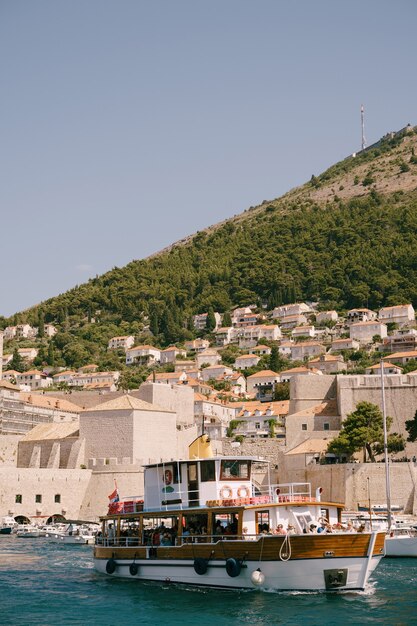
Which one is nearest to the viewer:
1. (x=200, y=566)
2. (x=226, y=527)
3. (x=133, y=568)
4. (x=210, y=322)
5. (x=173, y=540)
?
(x=200, y=566)

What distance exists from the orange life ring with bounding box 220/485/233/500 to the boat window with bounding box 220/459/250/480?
320 mm

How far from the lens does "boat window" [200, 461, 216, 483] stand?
97.3ft

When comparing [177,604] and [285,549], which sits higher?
[285,549]

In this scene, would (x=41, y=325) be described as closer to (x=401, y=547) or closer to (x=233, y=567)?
(x=401, y=547)

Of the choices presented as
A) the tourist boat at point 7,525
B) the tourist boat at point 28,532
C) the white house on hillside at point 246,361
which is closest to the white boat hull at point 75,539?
the tourist boat at point 28,532

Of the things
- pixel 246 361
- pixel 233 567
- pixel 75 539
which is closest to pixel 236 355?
pixel 246 361

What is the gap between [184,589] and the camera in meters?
27.6

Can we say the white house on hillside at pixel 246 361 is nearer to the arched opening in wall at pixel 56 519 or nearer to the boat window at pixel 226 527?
the arched opening in wall at pixel 56 519

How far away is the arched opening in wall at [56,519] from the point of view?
52.0 metres

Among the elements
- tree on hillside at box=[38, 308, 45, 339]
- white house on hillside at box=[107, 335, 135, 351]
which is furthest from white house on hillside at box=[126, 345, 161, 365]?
tree on hillside at box=[38, 308, 45, 339]

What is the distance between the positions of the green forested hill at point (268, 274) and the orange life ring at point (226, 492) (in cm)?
10483

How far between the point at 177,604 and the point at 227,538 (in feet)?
9.12

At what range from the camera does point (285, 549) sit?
1018 inches

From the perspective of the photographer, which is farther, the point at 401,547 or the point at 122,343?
the point at 122,343
